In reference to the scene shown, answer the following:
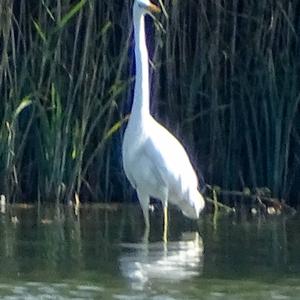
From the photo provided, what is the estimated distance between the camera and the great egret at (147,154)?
8633 mm

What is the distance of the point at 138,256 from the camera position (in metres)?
7.62

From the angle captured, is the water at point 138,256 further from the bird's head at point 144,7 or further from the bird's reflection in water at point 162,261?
the bird's head at point 144,7

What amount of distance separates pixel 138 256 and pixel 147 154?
1.21 m

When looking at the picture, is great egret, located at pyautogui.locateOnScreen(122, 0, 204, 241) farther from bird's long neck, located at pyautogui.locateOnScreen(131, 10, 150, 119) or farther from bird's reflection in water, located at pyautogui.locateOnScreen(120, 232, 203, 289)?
bird's reflection in water, located at pyautogui.locateOnScreen(120, 232, 203, 289)

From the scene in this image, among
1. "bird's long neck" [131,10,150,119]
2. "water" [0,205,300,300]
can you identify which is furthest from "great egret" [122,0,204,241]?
"water" [0,205,300,300]

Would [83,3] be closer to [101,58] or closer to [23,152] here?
[101,58]

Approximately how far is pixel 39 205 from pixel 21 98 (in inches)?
31.3

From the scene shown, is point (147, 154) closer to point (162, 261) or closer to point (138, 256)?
point (138, 256)

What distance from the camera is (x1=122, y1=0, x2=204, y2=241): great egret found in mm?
8633

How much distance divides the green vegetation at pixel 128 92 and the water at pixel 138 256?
40cm

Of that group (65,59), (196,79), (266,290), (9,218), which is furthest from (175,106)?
(266,290)

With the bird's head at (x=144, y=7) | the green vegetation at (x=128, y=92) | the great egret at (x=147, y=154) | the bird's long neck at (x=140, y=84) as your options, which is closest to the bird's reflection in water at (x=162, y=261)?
the great egret at (x=147, y=154)

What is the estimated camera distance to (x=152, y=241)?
8273mm

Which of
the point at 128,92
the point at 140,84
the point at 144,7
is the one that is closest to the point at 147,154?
the point at 140,84
